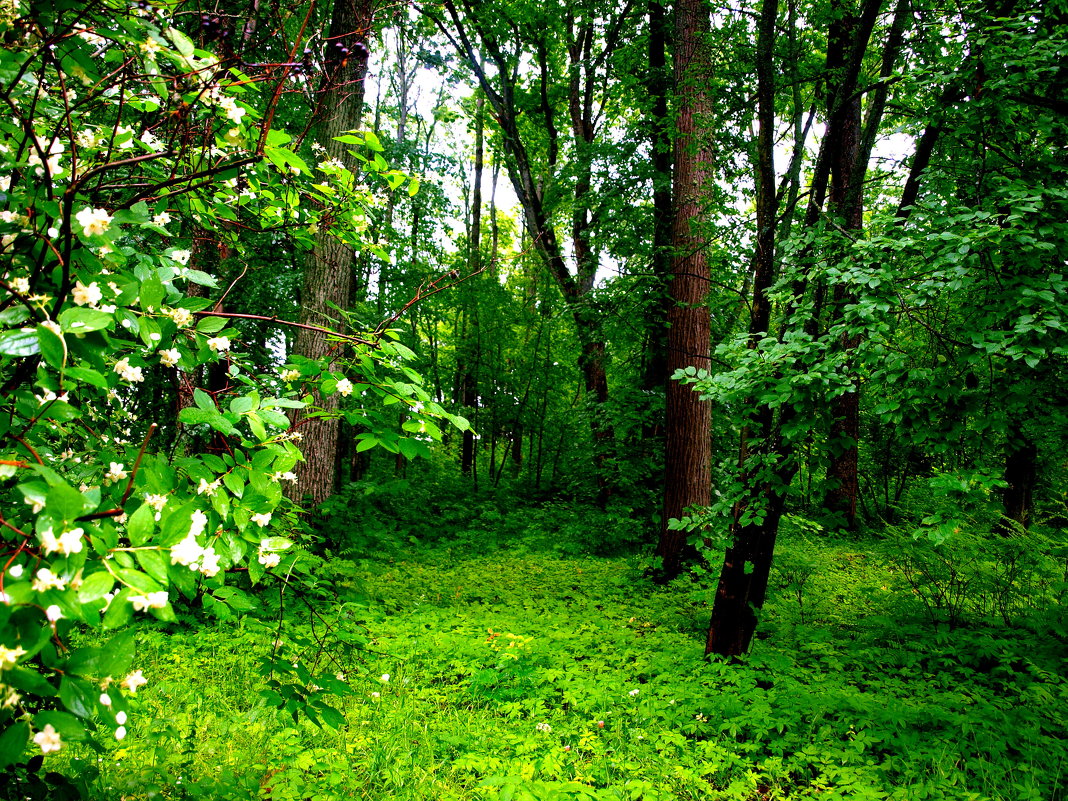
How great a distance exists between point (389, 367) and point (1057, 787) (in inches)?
137

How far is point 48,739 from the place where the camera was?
849mm

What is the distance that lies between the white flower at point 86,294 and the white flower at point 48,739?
732 mm

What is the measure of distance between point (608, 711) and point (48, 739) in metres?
3.05

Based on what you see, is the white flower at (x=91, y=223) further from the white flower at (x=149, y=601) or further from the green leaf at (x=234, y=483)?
the white flower at (x=149, y=601)

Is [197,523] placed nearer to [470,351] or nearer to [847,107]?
[847,107]

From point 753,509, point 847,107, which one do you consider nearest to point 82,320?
point 753,509

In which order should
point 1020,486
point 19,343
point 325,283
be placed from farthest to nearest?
point 1020,486
point 325,283
point 19,343

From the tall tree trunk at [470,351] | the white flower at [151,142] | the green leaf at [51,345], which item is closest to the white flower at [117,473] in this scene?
the green leaf at [51,345]

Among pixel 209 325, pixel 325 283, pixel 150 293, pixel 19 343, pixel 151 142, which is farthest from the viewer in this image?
pixel 325 283

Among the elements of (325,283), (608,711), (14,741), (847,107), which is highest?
(847,107)

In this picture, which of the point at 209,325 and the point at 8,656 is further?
the point at 209,325

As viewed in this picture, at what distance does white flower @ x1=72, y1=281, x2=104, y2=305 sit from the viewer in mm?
1058

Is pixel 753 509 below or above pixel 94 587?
below

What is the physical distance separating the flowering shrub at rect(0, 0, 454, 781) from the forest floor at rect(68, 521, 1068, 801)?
2.61 feet
